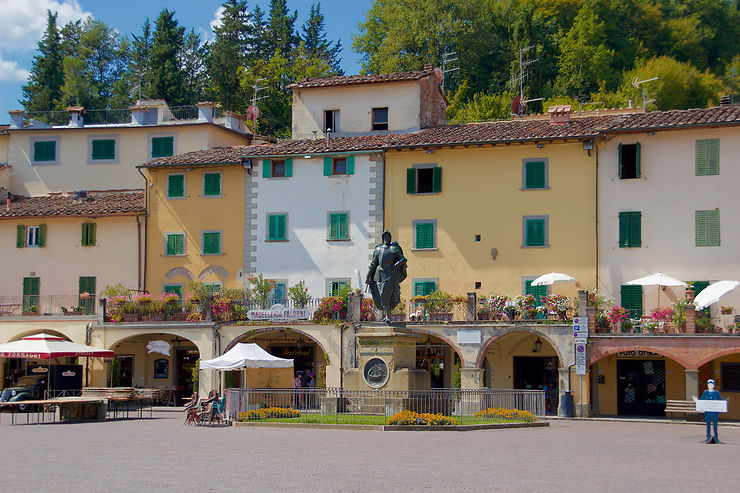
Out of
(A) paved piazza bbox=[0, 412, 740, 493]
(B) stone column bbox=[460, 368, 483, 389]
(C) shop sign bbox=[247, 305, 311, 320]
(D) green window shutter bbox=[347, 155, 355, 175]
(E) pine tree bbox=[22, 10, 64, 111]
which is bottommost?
(A) paved piazza bbox=[0, 412, 740, 493]

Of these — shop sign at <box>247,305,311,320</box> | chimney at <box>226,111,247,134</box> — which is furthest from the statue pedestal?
chimney at <box>226,111,247,134</box>

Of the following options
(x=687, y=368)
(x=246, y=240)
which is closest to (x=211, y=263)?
(x=246, y=240)

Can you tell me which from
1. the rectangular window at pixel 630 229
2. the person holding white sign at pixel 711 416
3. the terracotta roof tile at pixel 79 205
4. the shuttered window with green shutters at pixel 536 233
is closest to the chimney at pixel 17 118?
the terracotta roof tile at pixel 79 205

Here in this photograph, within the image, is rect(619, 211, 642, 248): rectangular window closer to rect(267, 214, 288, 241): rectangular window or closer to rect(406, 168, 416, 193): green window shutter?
rect(406, 168, 416, 193): green window shutter

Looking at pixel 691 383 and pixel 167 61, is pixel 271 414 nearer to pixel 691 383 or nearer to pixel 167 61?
pixel 691 383

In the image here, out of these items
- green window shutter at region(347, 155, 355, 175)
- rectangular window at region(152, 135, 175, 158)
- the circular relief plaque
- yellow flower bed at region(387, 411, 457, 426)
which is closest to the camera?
yellow flower bed at region(387, 411, 457, 426)

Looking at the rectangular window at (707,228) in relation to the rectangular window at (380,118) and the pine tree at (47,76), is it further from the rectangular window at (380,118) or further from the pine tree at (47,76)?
the pine tree at (47,76)

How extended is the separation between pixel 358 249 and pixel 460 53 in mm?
30936

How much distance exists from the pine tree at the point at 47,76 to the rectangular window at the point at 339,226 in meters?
35.2

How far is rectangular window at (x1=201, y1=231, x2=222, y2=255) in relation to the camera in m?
48.7

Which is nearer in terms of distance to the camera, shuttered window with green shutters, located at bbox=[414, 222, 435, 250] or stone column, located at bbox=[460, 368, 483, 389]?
stone column, located at bbox=[460, 368, 483, 389]

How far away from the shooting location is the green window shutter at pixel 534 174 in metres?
Result: 44.5

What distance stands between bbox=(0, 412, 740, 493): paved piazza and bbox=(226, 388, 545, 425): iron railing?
5.12ft

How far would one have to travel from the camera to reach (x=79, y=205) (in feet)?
170
